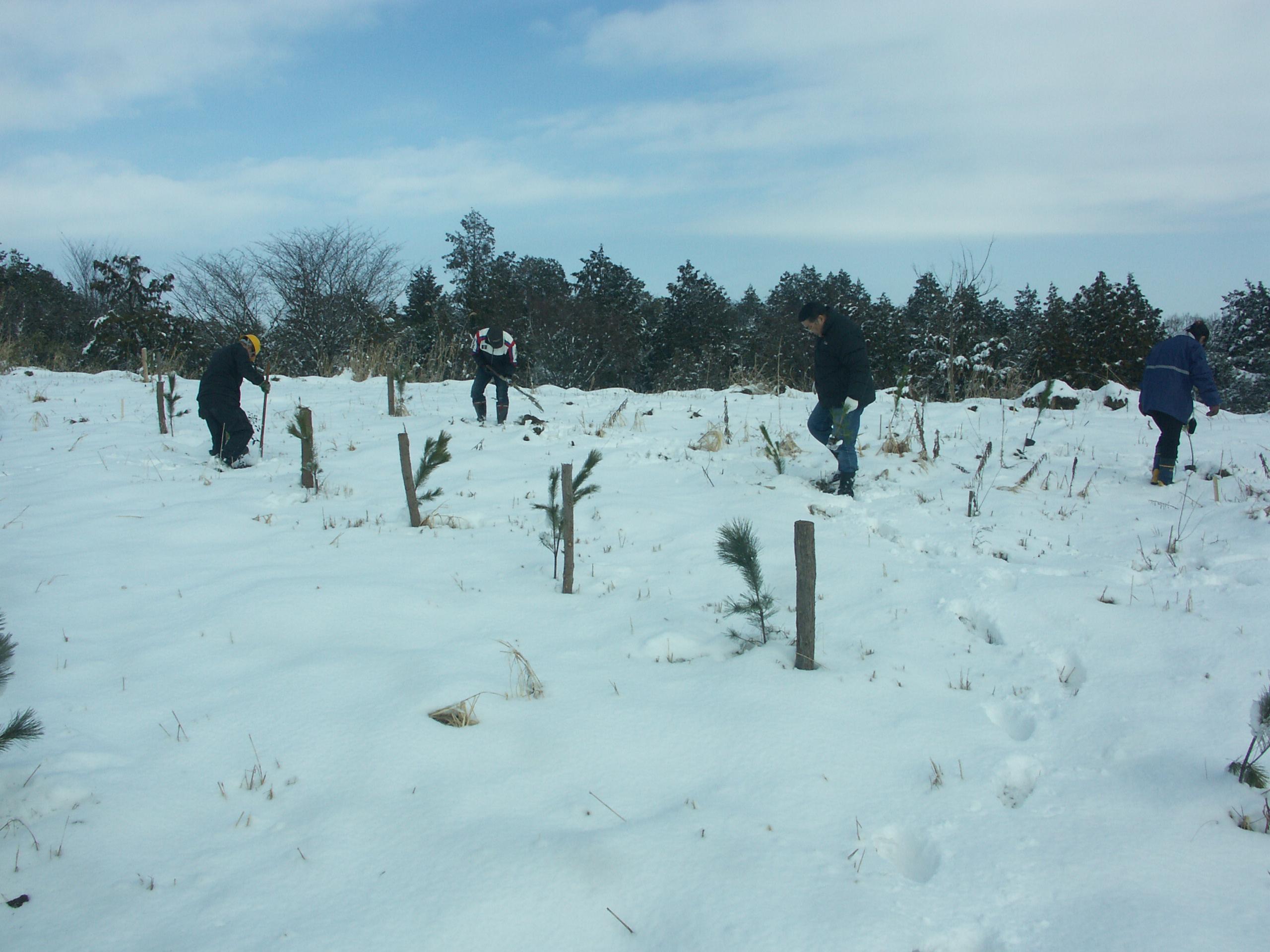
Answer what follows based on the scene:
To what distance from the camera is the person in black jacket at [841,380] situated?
6035mm

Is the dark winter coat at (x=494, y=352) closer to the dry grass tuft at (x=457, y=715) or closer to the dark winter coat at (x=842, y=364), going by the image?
the dark winter coat at (x=842, y=364)

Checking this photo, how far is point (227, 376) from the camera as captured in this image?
798 cm

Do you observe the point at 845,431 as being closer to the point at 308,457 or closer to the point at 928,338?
the point at 308,457

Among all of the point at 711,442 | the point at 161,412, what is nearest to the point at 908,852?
the point at 711,442

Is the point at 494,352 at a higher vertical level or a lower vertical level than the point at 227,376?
higher

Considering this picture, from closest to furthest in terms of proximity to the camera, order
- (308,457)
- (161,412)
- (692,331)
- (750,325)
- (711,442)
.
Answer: (308,457)
(711,442)
(161,412)
(692,331)
(750,325)

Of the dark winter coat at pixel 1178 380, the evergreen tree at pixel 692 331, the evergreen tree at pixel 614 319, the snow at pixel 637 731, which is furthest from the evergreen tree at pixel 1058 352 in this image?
the snow at pixel 637 731

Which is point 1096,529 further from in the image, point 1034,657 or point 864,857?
point 864,857

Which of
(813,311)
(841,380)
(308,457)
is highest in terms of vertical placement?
(813,311)

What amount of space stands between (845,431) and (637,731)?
4.08m

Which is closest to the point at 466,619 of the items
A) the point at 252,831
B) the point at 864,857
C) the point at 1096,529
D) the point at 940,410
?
the point at 252,831

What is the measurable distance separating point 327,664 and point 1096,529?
5.32m

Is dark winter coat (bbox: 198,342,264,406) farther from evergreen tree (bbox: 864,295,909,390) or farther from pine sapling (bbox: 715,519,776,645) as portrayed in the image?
evergreen tree (bbox: 864,295,909,390)

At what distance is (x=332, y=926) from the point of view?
194 cm
